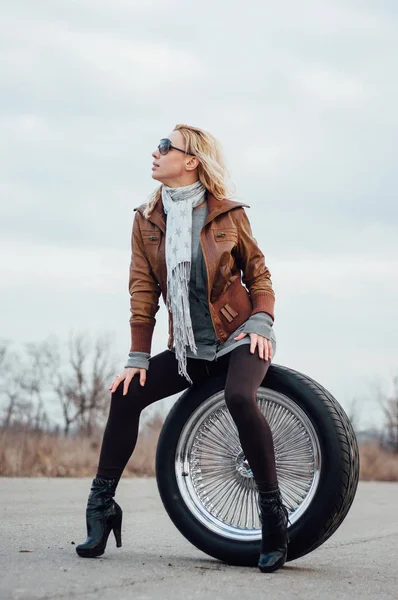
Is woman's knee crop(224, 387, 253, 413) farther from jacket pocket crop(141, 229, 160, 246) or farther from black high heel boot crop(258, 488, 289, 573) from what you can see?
jacket pocket crop(141, 229, 160, 246)

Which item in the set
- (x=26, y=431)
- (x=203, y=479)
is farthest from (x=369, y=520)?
(x=26, y=431)

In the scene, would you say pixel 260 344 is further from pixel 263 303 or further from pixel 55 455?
pixel 55 455

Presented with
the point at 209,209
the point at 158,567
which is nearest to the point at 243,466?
the point at 158,567

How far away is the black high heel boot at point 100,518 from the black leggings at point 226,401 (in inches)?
2.7

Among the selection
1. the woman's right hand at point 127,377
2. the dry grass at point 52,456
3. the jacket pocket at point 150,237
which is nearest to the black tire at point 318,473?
the woman's right hand at point 127,377

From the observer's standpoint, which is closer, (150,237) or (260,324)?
(260,324)

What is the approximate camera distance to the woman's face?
16.2ft

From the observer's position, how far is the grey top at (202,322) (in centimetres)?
473

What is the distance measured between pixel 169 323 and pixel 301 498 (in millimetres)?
1103

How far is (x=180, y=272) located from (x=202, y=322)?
30 centimetres

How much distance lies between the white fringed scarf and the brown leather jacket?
88 mm

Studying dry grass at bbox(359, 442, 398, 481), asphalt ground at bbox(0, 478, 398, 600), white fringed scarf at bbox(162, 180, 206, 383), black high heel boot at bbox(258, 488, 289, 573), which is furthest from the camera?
dry grass at bbox(359, 442, 398, 481)

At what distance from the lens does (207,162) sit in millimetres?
4930

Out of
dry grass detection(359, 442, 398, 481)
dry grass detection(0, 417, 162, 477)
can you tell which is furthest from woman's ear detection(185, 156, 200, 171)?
dry grass detection(359, 442, 398, 481)
